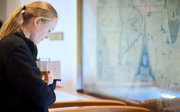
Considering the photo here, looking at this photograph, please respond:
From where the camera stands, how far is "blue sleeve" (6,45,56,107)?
775 mm

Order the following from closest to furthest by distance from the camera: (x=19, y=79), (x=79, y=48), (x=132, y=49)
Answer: (x=19, y=79), (x=132, y=49), (x=79, y=48)

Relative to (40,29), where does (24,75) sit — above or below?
below

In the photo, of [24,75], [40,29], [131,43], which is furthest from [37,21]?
[131,43]

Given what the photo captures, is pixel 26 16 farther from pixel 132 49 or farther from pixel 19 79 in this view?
pixel 132 49

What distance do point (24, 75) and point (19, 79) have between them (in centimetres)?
2

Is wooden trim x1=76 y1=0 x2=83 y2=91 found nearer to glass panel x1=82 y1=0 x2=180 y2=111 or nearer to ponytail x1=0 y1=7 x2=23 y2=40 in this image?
glass panel x1=82 y1=0 x2=180 y2=111

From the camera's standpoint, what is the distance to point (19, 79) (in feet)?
2.54

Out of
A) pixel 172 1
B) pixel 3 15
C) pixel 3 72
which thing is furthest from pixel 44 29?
pixel 3 15

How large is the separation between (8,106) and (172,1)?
110 cm

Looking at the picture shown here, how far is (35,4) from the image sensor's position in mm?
916

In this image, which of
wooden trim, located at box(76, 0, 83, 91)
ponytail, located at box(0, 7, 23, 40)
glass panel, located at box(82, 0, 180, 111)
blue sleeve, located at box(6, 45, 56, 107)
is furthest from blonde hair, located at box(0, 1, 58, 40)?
wooden trim, located at box(76, 0, 83, 91)

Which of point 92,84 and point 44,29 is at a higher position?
point 44,29

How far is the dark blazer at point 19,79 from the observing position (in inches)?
30.6

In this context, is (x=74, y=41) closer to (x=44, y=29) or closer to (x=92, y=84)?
(x=92, y=84)
